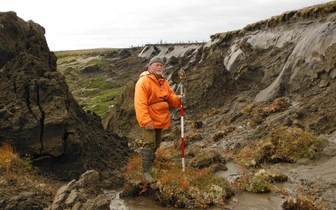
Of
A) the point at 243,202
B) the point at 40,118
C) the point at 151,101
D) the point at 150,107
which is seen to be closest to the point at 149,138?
the point at 150,107

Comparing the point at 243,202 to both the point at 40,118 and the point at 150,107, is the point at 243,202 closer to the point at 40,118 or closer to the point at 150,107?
the point at 150,107

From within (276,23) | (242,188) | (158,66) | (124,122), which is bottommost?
(124,122)

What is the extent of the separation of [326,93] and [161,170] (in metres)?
9.06

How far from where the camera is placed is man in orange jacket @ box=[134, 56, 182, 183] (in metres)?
7.16

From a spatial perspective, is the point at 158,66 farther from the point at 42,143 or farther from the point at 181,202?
the point at 42,143

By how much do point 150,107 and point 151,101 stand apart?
128 millimetres

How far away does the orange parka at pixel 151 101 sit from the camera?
7.14m

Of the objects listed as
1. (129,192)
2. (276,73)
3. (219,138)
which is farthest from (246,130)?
(129,192)

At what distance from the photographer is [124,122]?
21484 millimetres

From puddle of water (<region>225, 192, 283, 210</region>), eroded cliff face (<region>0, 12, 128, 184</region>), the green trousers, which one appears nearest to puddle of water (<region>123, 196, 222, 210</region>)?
puddle of water (<region>225, 192, 283, 210</region>)

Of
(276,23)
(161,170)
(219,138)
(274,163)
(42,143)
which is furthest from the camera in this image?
(276,23)

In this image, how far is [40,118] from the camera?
28.6 ft

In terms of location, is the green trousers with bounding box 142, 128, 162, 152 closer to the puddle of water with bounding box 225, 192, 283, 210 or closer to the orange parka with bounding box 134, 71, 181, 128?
the orange parka with bounding box 134, 71, 181, 128

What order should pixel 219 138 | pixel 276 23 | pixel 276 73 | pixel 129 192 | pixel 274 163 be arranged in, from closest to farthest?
pixel 129 192 < pixel 274 163 < pixel 219 138 < pixel 276 73 < pixel 276 23
